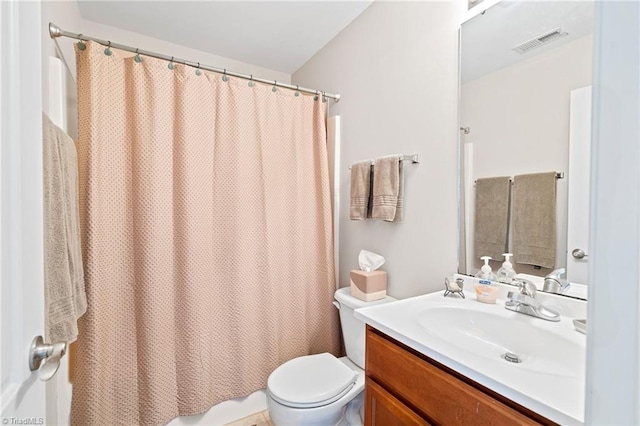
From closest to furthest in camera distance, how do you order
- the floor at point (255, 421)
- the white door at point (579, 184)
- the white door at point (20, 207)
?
the white door at point (20, 207) → the white door at point (579, 184) → the floor at point (255, 421)

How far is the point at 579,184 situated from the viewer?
38.2 inches

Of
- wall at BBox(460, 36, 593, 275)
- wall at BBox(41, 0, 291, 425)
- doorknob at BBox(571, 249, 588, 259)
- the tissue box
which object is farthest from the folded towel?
wall at BBox(41, 0, 291, 425)

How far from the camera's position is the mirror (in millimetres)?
990

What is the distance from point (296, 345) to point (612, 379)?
5.82ft

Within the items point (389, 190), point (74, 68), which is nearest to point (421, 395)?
point (389, 190)

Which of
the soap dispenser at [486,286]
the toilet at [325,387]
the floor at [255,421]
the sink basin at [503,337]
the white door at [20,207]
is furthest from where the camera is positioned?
the floor at [255,421]

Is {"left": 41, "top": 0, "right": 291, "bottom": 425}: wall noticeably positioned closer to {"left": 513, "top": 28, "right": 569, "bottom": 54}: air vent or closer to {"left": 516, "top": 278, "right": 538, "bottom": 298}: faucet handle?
{"left": 516, "top": 278, "right": 538, "bottom": 298}: faucet handle

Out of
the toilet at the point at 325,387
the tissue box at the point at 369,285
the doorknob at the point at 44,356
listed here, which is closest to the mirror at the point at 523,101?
the tissue box at the point at 369,285

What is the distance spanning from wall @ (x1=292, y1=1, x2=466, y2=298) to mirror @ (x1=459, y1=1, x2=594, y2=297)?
0.22 ft

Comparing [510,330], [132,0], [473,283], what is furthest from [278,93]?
[510,330]

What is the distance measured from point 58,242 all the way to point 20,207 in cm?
54

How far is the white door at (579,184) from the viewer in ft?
3.12

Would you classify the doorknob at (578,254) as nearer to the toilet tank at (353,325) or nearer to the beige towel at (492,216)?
the beige towel at (492,216)

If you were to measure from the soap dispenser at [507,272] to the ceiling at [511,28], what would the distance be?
0.76 metres
